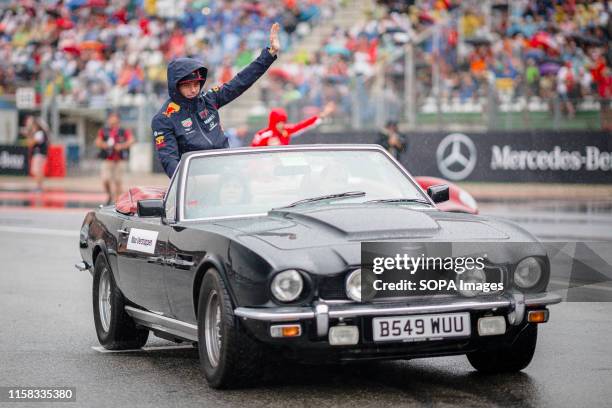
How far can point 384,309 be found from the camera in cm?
550

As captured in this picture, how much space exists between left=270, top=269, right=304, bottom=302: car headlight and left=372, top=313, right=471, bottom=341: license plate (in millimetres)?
390

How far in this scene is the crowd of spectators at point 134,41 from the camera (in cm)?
3134

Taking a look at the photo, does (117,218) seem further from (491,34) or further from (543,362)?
(491,34)

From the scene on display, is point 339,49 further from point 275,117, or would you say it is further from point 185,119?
point 185,119

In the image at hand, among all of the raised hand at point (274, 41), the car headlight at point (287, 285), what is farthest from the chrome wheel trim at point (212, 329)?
the raised hand at point (274, 41)

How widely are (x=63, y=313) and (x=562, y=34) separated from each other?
17902 mm

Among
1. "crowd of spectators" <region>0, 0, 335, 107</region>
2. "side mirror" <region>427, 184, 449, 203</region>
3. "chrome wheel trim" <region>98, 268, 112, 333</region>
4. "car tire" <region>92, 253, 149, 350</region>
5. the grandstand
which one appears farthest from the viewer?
"crowd of spectators" <region>0, 0, 335, 107</region>

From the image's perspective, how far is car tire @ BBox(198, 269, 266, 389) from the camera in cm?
564

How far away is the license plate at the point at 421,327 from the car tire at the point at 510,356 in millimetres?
586

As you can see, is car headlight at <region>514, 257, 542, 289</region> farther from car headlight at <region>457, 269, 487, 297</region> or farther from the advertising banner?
the advertising banner

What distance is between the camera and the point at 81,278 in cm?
1170

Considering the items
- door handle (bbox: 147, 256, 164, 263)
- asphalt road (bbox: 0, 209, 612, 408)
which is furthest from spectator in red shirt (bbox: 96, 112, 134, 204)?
door handle (bbox: 147, 256, 164, 263)

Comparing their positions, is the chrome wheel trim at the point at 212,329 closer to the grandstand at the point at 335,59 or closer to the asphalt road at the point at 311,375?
the asphalt road at the point at 311,375

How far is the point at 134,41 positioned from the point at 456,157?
11.2 m
